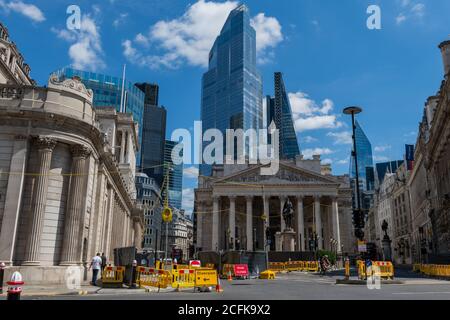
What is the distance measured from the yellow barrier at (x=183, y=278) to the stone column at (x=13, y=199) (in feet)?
31.7

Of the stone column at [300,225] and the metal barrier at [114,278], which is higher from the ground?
the stone column at [300,225]

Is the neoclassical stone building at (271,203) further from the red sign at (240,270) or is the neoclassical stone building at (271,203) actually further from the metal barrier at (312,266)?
the red sign at (240,270)

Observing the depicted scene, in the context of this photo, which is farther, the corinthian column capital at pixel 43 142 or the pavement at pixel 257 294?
the corinthian column capital at pixel 43 142

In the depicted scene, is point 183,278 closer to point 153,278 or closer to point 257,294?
point 153,278

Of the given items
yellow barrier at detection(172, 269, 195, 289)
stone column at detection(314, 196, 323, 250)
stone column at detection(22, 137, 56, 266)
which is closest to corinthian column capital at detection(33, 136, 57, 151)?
stone column at detection(22, 137, 56, 266)

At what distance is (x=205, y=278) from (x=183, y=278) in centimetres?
127

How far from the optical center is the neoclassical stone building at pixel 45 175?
71.7 feet

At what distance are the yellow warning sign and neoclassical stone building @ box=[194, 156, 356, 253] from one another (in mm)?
58742

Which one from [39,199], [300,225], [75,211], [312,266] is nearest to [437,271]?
[312,266]

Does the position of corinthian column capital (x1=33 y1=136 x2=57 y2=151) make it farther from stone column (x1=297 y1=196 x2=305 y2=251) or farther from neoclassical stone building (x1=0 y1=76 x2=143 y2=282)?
stone column (x1=297 y1=196 x2=305 y2=251)

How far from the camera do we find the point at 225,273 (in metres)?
34.5

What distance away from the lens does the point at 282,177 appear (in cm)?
8481

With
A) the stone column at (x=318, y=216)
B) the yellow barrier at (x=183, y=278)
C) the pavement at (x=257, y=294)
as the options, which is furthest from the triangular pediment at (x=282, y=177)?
the yellow barrier at (x=183, y=278)

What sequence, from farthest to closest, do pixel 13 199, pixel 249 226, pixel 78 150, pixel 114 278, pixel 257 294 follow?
pixel 249 226, pixel 78 150, pixel 13 199, pixel 114 278, pixel 257 294
